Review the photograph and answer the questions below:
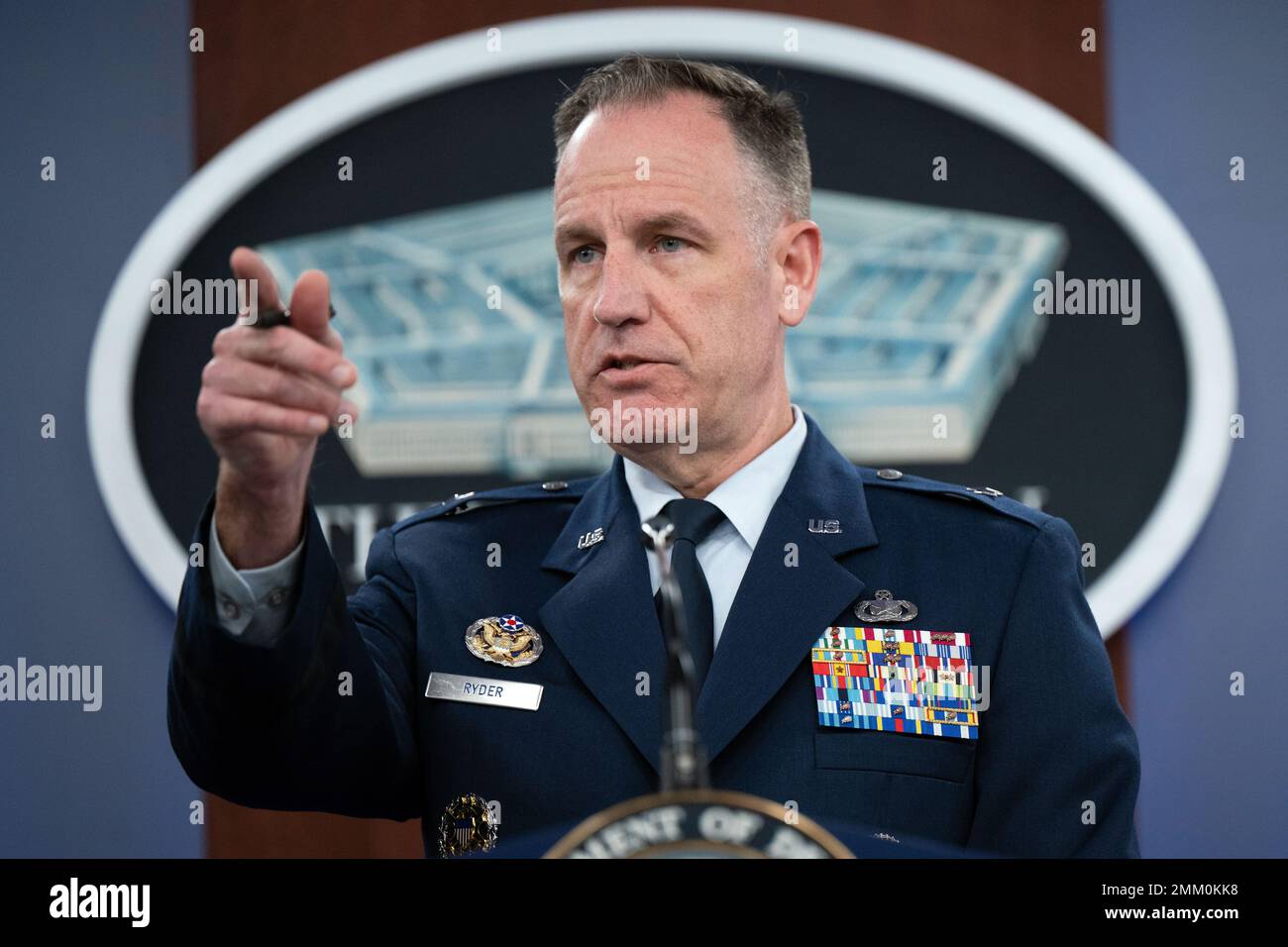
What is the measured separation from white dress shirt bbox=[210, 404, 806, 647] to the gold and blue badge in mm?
116

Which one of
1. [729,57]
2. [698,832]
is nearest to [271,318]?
[698,832]

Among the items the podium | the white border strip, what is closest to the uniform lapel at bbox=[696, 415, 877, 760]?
the podium

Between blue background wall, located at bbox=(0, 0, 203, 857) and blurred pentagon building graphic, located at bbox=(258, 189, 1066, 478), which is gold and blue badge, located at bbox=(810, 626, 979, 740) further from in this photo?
blue background wall, located at bbox=(0, 0, 203, 857)

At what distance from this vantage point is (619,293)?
133cm

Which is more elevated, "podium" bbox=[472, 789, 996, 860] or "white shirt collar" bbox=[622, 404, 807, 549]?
"white shirt collar" bbox=[622, 404, 807, 549]

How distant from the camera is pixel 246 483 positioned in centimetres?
95

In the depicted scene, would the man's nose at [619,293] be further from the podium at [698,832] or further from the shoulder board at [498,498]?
the podium at [698,832]

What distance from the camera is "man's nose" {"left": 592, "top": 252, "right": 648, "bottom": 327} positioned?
1.32 m

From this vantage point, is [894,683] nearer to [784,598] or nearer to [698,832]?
[784,598]

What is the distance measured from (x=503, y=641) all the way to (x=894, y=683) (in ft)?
1.30

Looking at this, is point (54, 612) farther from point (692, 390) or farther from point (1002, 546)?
point (1002, 546)

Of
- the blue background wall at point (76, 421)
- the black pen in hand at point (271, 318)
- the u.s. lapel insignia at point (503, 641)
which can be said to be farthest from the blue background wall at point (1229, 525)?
the black pen in hand at point (271, 318)

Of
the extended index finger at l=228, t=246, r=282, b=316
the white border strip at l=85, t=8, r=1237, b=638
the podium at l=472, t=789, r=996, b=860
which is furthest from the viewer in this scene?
the white border strip at l=85, t=8, r=1237, b=638
